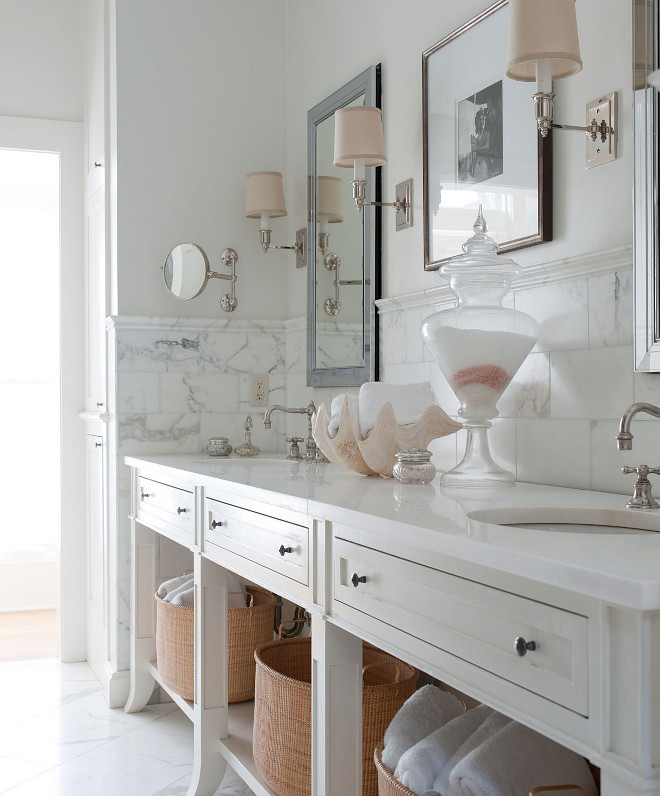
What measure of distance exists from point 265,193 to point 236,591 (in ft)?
4.34

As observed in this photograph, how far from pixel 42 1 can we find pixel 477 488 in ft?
9.55

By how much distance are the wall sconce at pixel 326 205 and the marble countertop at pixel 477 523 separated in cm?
92

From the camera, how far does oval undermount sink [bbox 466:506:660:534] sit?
1356 mm

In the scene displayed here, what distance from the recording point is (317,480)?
1.93 meters

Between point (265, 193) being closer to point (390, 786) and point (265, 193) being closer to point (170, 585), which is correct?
point (170, 585)

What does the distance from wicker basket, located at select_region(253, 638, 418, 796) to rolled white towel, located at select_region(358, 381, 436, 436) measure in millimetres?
533

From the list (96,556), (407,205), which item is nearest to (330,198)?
(407,205)

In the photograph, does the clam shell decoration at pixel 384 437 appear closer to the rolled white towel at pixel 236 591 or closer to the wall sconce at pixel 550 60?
the wall sconce at pixel 550 60

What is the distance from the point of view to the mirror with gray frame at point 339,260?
2582mm

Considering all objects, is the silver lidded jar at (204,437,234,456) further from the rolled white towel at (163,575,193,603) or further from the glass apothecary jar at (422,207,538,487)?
the glass apothecary jar at (422,207,538,487)

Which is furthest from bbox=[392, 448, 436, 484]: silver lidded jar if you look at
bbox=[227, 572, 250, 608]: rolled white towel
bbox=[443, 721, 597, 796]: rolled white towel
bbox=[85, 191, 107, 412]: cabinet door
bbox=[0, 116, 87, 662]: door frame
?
bbox=[0, 116, 87, 662]: door frame

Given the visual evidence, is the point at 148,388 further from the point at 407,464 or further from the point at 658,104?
the point at 658,104

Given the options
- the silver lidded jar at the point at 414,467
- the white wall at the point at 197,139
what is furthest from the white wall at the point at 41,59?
the silver lidded jar at the point at 414,467

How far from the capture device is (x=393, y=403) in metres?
1.96
